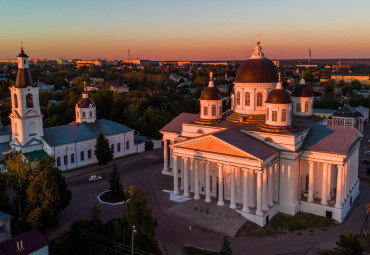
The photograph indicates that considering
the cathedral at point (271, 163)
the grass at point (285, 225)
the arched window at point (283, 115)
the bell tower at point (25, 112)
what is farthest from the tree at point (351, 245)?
the bell tower at point (25, 112)

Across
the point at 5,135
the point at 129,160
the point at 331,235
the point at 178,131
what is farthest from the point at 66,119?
the point at 331,235

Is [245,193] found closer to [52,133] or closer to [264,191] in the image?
[264,191]

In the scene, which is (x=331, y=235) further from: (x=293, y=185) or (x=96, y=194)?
(x=96, y=194)

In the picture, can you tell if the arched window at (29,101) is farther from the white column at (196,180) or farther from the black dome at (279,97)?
the black dome at (279,97)

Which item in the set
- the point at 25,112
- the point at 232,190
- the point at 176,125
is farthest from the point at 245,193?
the point at 25,112

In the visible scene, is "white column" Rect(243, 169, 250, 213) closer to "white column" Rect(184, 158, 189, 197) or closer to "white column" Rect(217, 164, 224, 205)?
"white column" Rect(217, 164, 224, 205)

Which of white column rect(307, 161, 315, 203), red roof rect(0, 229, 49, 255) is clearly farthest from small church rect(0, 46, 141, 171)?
white column rect(307, 161, 315, 203)
